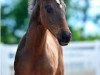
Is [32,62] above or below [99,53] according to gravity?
above

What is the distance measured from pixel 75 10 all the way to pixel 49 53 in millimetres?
22123

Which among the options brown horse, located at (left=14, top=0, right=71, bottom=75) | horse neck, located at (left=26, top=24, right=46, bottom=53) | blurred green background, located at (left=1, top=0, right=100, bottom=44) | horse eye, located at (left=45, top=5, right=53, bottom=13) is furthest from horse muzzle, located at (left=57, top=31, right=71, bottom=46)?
blurred green background, located at (left=1, top=0, right=100, bottom=44)

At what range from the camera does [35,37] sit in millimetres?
7359

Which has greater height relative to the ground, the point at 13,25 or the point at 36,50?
the point at 36,50

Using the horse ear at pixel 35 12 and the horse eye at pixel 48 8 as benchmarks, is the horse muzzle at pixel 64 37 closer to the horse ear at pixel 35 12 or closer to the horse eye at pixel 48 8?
the horse eye at pixel 48 8

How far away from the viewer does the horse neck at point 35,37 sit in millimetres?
7289

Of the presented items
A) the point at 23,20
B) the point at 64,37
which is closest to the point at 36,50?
A: the point at 64,37

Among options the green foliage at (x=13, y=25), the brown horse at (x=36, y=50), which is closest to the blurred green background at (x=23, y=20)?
the green foliage at (x=13, y=25)

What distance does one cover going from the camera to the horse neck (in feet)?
23.9

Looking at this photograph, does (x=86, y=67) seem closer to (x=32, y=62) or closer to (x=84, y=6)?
(x=32, y=62)

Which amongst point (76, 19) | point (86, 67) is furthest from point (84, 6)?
point (86, 67)

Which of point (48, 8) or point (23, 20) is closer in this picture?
point (48, 8)

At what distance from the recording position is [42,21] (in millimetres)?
7035

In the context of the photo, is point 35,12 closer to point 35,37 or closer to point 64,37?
point 35,37
